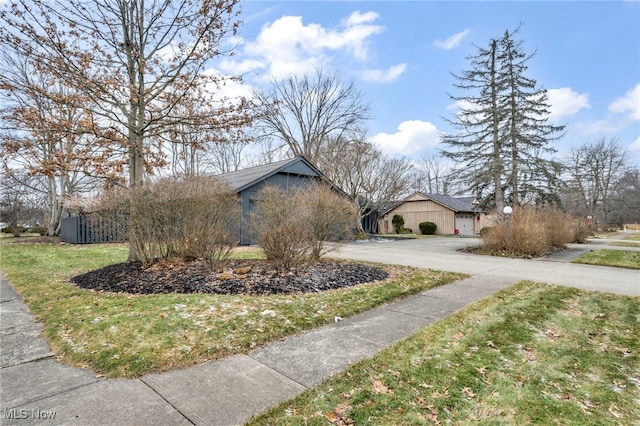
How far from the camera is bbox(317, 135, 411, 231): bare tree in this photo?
65.3 feet

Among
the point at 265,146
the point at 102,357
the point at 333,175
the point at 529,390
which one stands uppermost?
the point at 265,146

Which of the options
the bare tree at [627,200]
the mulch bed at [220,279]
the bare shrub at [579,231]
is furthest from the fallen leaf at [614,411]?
the bare tree at [627,200]

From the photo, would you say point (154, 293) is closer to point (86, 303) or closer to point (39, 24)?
point (86, 303)

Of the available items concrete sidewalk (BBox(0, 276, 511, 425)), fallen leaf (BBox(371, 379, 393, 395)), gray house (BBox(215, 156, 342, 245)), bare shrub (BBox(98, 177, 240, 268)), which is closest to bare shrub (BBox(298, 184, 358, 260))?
bare shrub (BBox(98, 177, 240, 268))

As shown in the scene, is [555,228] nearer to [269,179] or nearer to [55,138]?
[269,179]

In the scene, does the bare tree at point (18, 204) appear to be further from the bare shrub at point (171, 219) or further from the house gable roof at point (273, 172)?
the bare shrub at point (171, 219)

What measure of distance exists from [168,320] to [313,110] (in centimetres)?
2832

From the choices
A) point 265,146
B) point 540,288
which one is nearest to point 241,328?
point 540,288

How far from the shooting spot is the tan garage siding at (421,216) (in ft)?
93.6

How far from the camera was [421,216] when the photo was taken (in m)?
30.0

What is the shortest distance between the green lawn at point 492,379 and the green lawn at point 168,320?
4.03 ft

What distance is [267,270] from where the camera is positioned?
676cm

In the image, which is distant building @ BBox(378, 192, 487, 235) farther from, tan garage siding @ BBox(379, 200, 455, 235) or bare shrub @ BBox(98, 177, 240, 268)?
bare shrub @ BBox(98, 177, 240, 268)

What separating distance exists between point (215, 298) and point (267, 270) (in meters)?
1.93
